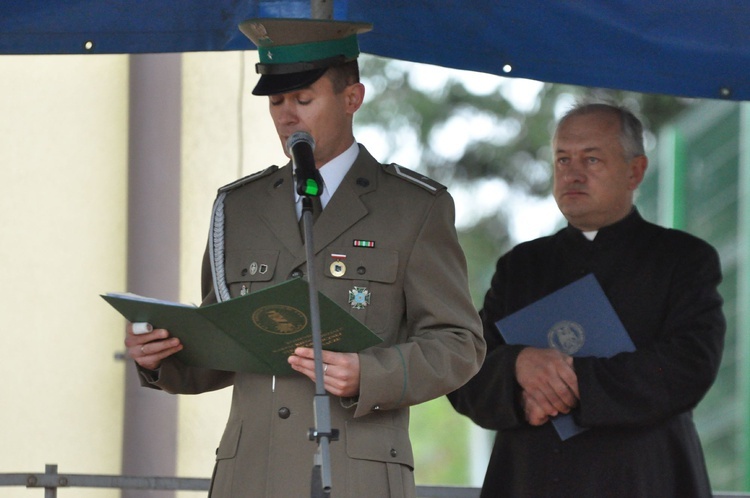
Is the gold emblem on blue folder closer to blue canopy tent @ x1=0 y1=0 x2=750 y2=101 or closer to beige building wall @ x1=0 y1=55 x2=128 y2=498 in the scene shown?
blue canopy tent @ x1=0 y1=0 x2=750 y2=101

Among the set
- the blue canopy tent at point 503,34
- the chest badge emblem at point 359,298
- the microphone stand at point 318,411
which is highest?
the blue canopy tent at point 503,34

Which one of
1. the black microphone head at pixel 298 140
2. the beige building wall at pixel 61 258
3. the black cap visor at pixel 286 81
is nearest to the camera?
the black microphone head at pixel 298 140

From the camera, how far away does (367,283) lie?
3045 mm

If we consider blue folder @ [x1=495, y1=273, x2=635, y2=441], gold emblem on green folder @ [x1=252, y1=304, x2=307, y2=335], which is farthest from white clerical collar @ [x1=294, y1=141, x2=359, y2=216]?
blue folder @ [x1=495, y1=273, x2=635, y2=441]

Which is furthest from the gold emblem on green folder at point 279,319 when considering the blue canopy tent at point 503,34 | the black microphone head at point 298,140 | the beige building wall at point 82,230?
the beige building wall at point 82,230

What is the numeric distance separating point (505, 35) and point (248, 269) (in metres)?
1.19

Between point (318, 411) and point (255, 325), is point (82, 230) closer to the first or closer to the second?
point (255, 325)

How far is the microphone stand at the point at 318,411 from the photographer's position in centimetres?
233

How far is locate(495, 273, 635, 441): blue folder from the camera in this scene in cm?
375

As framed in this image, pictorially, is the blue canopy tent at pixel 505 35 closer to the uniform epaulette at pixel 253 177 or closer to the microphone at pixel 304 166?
the uniform epaulette at pixel 253 177

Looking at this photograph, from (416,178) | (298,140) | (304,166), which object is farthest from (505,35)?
(304,166)

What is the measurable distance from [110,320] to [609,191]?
2020mm

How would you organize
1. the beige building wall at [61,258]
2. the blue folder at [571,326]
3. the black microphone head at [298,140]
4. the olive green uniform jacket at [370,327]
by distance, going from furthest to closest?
the beige building wall at [61,258] → the blue folder at [571,326] → the olive green uniform jacket at [370,327] → the black microphone head at [298,140]

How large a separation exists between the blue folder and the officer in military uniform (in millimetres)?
803
